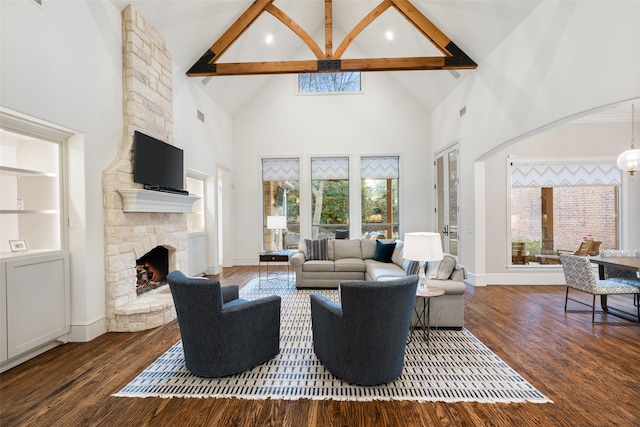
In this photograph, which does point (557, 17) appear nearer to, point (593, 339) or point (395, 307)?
point (593, 339)

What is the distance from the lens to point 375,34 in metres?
6.48

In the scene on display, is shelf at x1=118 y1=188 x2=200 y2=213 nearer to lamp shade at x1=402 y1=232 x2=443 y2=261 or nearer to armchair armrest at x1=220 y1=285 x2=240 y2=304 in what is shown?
armchair armrest at x1=220 y1=285 x2=240 y2=304

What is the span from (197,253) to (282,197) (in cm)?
264

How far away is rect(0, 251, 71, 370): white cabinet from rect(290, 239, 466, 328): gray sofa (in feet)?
10.1

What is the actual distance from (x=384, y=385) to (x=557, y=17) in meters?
4.35

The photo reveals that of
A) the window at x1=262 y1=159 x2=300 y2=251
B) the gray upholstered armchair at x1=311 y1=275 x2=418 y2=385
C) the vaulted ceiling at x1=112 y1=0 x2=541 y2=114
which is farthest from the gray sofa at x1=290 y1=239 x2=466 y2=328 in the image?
the vaulted ceiling at x1=112 y1=0 x2=541 y2=114

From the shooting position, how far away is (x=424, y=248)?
296 cm

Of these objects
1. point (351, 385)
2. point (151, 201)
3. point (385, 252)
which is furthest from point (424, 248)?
point (151, 201)

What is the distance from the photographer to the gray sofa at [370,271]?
11.5 ft

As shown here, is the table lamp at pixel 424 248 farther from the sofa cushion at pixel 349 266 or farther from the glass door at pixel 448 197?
the glass door at pixel 448 197

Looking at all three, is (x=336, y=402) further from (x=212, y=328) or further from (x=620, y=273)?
(x=620, y=273)

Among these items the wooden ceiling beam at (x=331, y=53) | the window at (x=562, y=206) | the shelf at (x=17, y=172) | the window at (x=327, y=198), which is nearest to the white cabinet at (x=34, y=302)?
the shelf at (x=17, y=172)

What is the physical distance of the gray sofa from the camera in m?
3.49

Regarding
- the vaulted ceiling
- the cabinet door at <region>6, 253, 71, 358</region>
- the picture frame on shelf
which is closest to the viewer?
the cabinet door at <region>6, 253, 71, 358</region>
